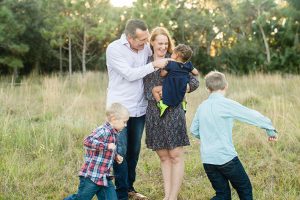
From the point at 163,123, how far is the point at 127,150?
21.4 inches

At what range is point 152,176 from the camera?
5.32m

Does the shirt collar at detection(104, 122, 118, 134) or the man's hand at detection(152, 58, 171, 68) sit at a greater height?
the man's hand at detection(152, 58, 171, 68)

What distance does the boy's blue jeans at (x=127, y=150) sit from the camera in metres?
4.23

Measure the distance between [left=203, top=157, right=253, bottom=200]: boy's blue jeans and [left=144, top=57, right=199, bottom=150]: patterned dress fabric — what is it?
1.89 feet

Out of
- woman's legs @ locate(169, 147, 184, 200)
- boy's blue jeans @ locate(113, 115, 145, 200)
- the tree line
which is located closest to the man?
boy's blue jeans @ locate(113, 115, 145, 200)

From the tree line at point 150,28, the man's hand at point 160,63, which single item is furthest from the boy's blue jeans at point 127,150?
the tree line at point 150,28

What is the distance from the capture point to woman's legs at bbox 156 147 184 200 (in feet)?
14.0

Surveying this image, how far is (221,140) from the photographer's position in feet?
11.9

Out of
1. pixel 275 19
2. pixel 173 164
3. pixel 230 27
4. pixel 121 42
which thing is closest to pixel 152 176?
pixel 173 164

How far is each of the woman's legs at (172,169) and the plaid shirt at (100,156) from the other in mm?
777

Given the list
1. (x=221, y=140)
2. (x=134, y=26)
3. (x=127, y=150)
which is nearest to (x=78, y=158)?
(x=127, y=150)

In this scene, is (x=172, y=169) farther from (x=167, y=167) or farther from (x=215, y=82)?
(x=215, y=82)

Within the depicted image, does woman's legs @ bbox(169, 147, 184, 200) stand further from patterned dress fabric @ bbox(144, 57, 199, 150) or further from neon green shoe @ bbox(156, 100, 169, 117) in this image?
neon green shoe @ bbox(156, 100, 169, 117)

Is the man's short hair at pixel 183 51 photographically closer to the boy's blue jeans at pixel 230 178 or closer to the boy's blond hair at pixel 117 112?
the boy's blond hair at pixel 117 112
